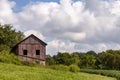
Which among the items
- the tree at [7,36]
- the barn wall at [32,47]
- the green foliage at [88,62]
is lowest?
the green foliage at [88,62]

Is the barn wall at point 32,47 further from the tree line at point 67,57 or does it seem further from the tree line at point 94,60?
the tree line at point 94,60

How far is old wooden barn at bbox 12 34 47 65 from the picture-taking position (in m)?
59.6

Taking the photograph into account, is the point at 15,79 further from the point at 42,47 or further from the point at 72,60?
the point at 72,60

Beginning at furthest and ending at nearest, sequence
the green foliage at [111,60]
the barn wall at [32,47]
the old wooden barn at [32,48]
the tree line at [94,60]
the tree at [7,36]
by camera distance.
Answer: the green foliage at [111,60] < the tree line at [94,60] < the tree at [7,36] < the barn wall at [32,47] < the old wooden barn at [32,48]

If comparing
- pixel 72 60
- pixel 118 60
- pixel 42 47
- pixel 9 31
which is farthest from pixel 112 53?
pixel 42 47

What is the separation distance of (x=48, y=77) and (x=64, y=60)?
69.9 m

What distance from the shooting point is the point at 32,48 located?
60.3 meters

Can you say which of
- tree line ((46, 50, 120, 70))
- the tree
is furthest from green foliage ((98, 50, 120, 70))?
the tree

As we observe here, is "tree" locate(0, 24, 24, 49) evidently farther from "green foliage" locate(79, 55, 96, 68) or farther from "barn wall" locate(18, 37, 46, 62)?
"green foliage" locate(79, 55, 96, 68)

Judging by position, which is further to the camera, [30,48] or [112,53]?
[112,53]

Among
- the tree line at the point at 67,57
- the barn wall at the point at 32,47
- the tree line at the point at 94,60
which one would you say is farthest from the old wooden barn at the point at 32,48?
the tree line at the point at 94,60

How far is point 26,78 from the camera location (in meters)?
21.2

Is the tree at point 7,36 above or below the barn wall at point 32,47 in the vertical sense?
above

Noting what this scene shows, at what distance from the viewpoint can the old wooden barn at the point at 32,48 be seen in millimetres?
59625
